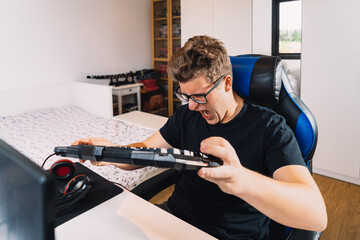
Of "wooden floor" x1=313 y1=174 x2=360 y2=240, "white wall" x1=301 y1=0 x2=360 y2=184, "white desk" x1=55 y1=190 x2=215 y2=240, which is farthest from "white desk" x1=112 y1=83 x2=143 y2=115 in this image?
"white desk" x1=55 y1=190 x2=215 y2=240

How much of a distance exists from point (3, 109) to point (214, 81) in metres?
3.11

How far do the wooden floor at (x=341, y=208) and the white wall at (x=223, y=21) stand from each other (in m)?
1.68

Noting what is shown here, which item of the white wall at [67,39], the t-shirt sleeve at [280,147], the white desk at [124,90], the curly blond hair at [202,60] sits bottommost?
the t-shirt sleeve at [280,147]

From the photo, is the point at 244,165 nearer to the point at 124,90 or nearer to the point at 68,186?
the point at 68,186

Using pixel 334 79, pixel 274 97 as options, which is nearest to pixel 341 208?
pixel 334 79

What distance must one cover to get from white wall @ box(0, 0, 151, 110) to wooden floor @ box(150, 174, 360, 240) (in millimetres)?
2430

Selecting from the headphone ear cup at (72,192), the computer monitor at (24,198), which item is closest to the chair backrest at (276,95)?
the headphone ear cup at (72,192)

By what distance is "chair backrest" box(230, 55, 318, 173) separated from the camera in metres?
1.04

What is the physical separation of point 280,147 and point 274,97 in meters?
0.25

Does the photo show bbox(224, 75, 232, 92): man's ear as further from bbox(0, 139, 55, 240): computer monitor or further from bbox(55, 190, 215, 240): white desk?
bbox(0, 139, 55, 240): computer monitor

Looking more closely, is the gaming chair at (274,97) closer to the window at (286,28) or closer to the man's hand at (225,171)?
the man's hand at (225,171)

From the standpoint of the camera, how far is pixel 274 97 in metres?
1.10

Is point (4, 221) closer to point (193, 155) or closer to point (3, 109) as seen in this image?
point (193, 155)

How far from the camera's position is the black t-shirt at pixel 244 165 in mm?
979
